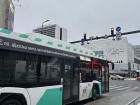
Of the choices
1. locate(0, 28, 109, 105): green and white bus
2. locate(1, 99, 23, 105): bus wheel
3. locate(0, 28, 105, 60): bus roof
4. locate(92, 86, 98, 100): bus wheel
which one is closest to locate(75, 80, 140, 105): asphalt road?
locate(92, 86, 98, 100): bus wheel

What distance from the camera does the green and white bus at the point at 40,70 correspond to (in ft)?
23.4

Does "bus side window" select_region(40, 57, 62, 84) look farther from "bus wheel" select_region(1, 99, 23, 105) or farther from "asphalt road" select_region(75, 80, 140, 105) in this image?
"asphalt road" select_region(75, 80, 140, 105)

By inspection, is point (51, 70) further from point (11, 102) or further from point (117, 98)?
point (117, 98)

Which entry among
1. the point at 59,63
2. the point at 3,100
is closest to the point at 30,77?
the point at 3,100

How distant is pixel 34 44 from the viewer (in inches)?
330

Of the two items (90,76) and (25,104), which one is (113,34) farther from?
(25,104)

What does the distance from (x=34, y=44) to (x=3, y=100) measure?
2.36m

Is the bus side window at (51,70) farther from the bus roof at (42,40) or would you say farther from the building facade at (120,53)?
the building facade at (120,53)

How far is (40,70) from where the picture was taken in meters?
8.62

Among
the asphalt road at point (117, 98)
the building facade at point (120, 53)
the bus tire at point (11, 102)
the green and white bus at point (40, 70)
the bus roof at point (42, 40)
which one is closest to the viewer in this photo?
the bus tire at point (11, 102)

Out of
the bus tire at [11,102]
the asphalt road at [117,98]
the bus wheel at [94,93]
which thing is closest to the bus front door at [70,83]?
the asphalt road at [117,98]

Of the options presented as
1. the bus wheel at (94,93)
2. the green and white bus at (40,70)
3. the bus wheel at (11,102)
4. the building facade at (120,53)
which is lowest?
the bus wheel at (94,93)

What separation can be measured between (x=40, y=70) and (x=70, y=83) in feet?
8.78

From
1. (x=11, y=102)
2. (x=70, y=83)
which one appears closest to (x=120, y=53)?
(x=70, y=83)
